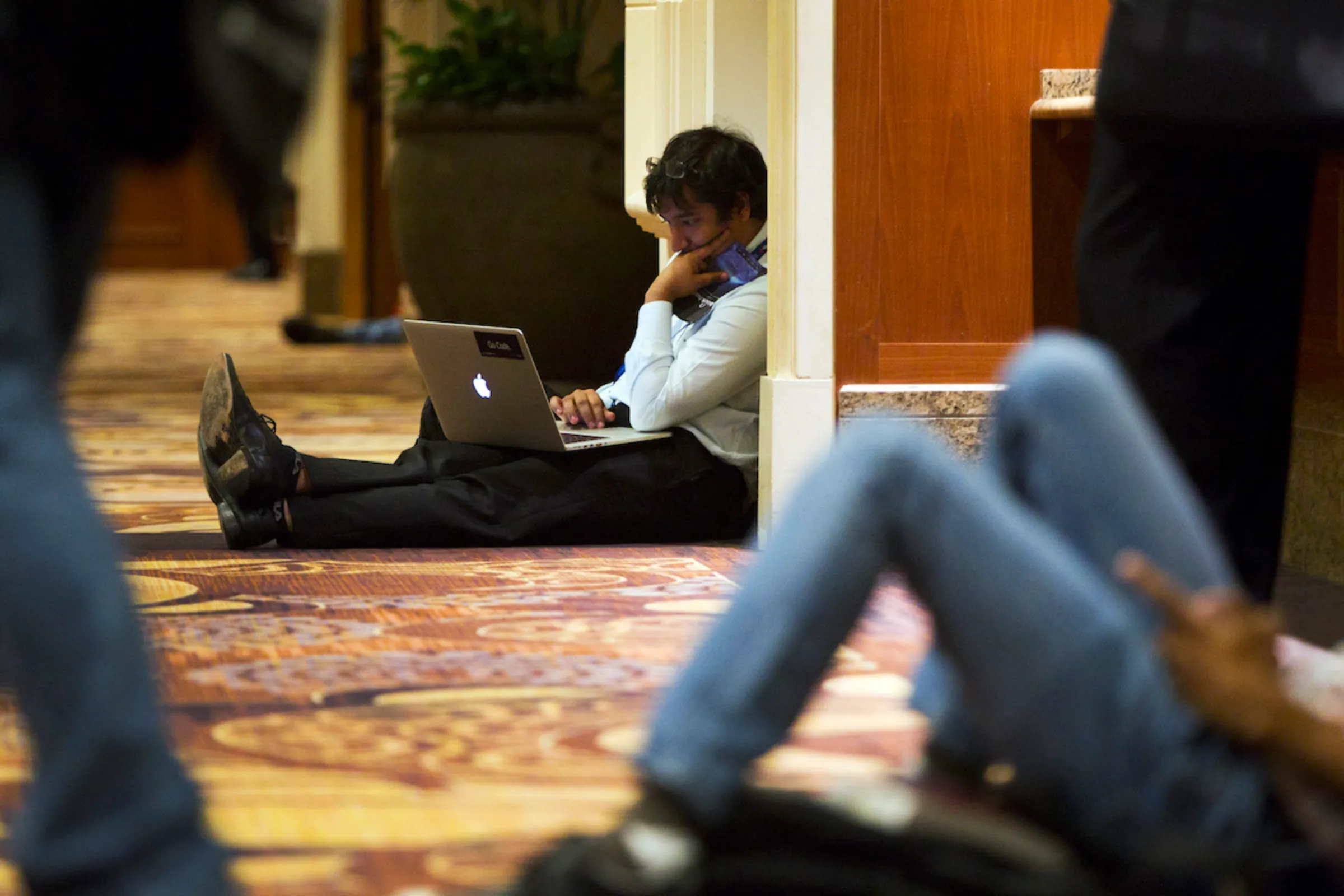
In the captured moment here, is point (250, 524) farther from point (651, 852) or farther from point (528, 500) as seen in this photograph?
point (651, 852)

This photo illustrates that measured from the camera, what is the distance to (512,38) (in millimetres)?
6410

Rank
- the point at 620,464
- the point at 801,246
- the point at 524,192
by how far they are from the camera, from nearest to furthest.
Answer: the point at 801,246, the point at 620,464, the point at 524,192

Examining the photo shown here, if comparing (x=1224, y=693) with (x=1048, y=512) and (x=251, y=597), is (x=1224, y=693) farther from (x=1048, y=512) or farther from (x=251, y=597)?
(x=251, y=597)

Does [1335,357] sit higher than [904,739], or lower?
higher

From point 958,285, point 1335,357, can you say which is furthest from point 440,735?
point 1335,357

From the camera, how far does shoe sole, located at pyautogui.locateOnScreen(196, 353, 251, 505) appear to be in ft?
11.2

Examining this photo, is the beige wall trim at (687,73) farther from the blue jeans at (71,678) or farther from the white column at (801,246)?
the blue jeans at (71,678)

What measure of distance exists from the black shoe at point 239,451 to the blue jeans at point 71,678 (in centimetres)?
221

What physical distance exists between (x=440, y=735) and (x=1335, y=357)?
1937 mm

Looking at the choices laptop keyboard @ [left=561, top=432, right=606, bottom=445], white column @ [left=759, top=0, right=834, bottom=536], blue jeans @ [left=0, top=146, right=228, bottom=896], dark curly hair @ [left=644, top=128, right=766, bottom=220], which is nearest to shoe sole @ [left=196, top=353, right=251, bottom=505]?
laptop keyboard @ [left=561, top=432, right=606, bottom=445]

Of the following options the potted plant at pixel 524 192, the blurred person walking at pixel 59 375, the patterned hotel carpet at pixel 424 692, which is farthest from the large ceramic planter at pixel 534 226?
the blurred person walking at pixel 59 375

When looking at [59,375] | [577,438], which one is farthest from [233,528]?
[59,375]

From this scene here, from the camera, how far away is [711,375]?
348 centimetres

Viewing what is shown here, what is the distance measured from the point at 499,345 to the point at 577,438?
0.28 metres
